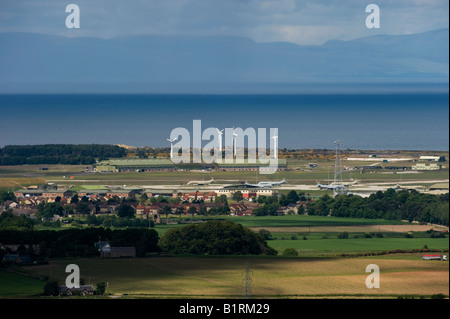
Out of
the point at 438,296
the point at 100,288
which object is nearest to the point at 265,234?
the point at 100,288

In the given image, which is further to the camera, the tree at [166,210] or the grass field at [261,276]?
the tree at [166,210]

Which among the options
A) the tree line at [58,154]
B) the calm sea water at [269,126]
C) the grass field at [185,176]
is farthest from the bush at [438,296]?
the calm sea water at [269,126]

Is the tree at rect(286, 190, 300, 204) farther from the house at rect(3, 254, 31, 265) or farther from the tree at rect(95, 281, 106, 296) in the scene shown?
the tree at rect(95, 281, 106, 296)

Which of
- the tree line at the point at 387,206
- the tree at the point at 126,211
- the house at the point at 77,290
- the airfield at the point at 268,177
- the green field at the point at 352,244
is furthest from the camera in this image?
the airfield at the point at 268,177

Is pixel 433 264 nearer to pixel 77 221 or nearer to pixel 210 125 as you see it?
pixel 77 221

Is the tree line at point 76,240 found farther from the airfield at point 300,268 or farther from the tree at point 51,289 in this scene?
the tree at point 51,289

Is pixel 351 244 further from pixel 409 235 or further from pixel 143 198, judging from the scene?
pixel 143 198
